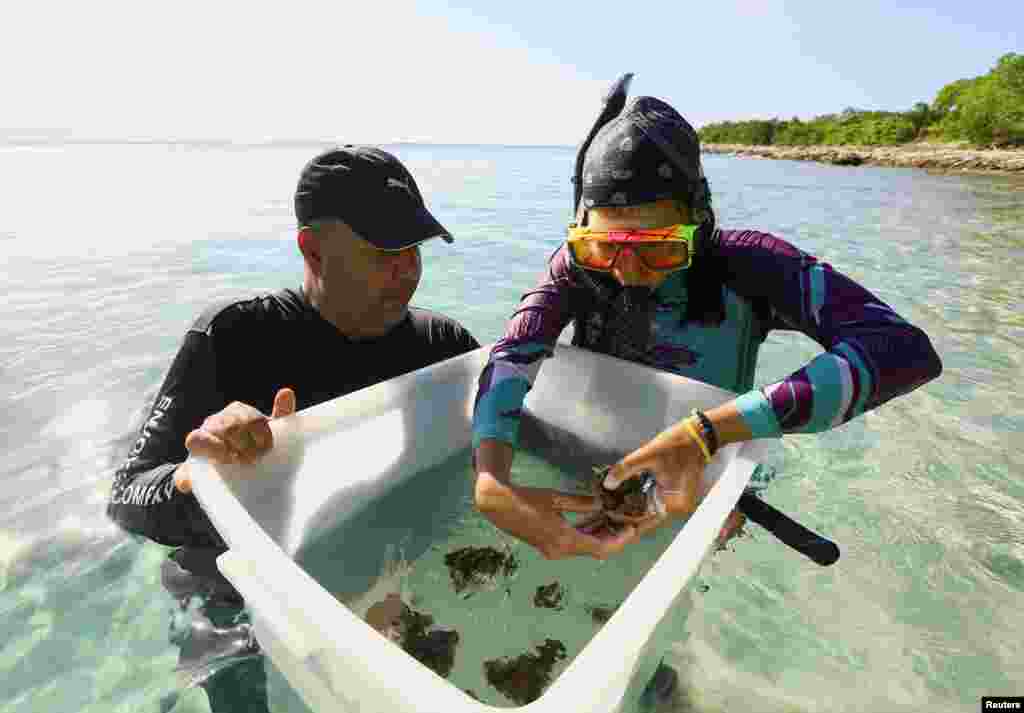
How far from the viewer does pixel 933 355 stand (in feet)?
5.24

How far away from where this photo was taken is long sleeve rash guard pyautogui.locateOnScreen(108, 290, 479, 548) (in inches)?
63.2

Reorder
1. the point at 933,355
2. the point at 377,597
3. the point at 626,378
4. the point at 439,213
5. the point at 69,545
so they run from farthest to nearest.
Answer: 1. the point at 439,213
2. the point at 69,545
3. the point at 626,378
4. the point at 377,597
5. the point at 933,355

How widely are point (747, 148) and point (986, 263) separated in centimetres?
7558

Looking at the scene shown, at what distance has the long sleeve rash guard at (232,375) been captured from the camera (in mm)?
1606

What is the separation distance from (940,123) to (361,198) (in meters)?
74.0

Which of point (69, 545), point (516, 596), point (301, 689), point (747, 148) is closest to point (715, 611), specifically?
point (516, 596)

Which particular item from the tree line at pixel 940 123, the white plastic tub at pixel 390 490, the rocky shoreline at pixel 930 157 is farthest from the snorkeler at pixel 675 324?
the rocky shoreline at pixel 930 157

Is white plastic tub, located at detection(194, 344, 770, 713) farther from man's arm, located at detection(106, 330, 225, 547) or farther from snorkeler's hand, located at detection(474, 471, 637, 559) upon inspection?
snorkeler's hand, located at detection(474, 471, 637, 559)

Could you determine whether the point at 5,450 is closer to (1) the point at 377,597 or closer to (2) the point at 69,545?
(2) the point at 69,545

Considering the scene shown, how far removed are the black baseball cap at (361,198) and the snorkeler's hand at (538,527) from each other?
85 centimetres

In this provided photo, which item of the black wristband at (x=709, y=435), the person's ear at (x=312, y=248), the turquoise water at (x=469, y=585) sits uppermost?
the person's ear at (x=312, y=248)

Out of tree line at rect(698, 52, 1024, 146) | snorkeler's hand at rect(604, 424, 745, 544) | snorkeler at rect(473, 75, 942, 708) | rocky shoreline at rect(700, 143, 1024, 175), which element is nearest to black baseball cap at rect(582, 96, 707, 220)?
snorkeler at rect(473, 75, 942, 708)

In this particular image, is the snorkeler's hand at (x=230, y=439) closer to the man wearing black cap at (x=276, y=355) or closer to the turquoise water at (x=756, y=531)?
the man wearing black cap at (x=276, y=355)

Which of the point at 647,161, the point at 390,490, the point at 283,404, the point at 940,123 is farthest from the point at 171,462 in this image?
the point at 940,123
